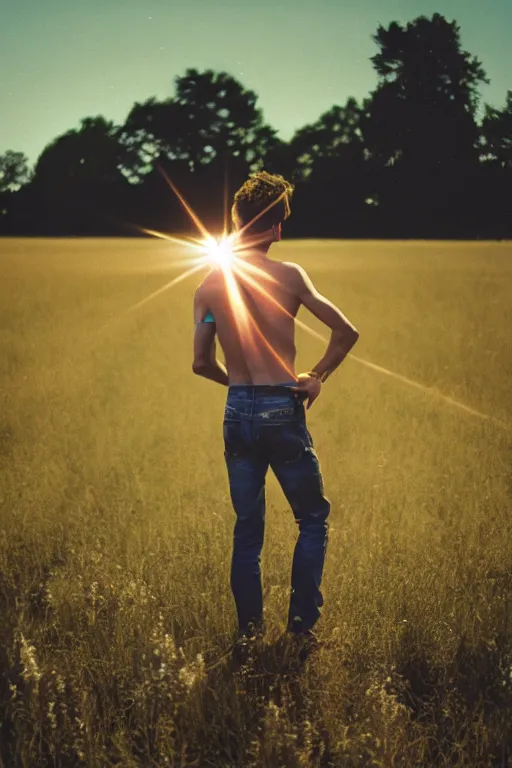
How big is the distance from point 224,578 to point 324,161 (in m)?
37.0

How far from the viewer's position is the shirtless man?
281 cm

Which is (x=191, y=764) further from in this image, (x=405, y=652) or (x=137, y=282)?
(x=137, y=282)

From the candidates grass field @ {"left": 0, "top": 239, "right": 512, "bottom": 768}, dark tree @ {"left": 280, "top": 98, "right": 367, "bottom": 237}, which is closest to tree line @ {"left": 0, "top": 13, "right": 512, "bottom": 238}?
dark tree @ {"left": 280, "top": 98, "right": 367, "bottom": 237}

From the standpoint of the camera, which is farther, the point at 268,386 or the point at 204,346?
the point at 204,346

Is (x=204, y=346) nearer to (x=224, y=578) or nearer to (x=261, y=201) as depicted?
(x=261, y=201)

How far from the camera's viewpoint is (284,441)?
2848 mm

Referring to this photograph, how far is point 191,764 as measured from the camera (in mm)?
2504

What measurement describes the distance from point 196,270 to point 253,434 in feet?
66.2

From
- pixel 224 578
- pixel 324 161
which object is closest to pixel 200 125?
pixel 324 161

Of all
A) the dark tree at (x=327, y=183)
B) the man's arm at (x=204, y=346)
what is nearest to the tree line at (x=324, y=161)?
the dark tree at (x=327, y=183)

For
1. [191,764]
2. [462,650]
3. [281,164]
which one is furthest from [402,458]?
[281,164]

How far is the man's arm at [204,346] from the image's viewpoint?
2986mm

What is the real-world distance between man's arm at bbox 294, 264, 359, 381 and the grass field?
1.18 metres

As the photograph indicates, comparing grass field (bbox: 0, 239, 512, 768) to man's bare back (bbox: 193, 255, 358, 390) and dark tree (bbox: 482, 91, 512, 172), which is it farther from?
dark tree (bbox: 482, 91, 512, 172)
